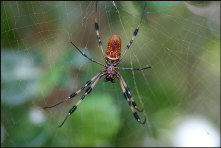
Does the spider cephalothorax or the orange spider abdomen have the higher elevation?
the orange spider abdomen

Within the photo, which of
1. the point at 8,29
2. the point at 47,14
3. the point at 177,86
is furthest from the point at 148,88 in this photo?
the point at 8,29

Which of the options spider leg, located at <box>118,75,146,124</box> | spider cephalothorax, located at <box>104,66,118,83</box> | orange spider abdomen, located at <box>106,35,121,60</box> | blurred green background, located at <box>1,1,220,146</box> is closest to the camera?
orange spider abdomen, located at <box>106,35,121,60</box>

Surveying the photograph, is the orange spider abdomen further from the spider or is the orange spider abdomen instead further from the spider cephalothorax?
the spider cephalothorax

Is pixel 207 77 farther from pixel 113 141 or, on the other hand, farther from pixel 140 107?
pixel 113 141

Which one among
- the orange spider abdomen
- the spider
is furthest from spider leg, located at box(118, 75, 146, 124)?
the orange spider abdomen

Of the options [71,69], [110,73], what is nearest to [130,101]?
[110,73]

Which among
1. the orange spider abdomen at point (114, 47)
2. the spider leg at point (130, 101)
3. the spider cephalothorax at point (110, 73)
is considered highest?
the orange spider abdomen at point (114, 47)

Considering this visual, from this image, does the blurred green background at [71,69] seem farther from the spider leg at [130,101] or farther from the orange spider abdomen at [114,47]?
the orange spider abdomen at [114,47]

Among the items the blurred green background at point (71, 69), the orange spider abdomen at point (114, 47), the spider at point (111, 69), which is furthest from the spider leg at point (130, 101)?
the orange spider abdomen at point (114, 47)

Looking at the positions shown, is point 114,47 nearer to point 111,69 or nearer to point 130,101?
point 111,69
